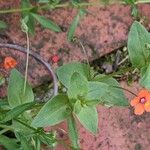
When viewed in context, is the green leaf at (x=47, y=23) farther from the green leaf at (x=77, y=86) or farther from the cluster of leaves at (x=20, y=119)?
the green leaf at (x=77, y=86)

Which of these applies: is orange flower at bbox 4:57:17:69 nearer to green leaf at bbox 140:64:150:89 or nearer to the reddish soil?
the reddish soil

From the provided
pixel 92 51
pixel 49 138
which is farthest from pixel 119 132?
pixel 49 138

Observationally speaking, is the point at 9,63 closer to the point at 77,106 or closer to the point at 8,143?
the point at 8,143

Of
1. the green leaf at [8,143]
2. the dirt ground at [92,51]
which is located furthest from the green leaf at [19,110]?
the dirt ground at [92,51]

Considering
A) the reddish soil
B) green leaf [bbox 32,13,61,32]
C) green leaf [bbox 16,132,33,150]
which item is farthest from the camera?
the reddish soil

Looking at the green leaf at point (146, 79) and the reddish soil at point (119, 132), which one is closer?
the green leaf at point (146, 79)

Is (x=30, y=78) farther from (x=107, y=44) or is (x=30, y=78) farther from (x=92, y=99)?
(x=92, y=99)

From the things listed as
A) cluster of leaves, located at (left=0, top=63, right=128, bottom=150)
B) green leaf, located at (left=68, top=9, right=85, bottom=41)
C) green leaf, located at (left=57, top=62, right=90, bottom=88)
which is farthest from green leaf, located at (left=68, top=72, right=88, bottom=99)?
green leaf, located at (left=68, top=9, right=85, bottom=41)
